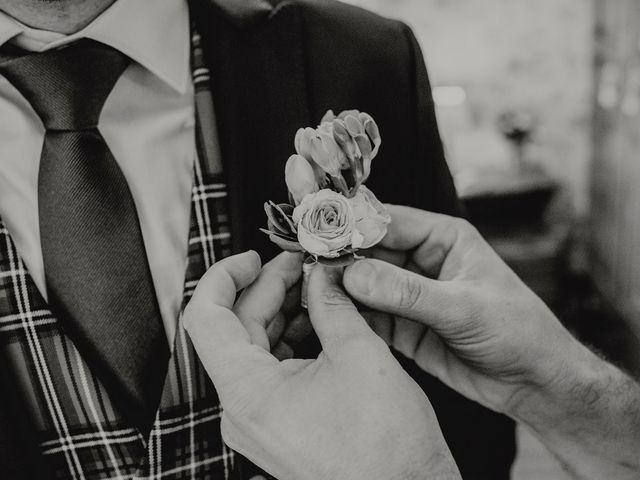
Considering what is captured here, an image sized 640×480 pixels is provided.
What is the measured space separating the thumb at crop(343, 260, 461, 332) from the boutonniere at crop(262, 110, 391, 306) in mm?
22

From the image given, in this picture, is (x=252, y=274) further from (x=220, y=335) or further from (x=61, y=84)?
(x=61, y=84)

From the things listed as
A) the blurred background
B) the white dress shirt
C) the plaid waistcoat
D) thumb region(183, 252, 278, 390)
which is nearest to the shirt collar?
the white dress shirt

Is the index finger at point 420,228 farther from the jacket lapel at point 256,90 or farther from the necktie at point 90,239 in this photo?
the necktie at point 90,239

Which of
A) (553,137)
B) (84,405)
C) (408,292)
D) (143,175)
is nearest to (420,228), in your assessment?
(408,292)

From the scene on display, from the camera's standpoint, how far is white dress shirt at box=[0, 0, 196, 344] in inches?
36.7

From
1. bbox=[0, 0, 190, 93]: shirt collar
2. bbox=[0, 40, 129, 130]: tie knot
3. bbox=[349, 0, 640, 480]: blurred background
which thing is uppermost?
bbox=[0, 0, 190, 93]: shirt collar

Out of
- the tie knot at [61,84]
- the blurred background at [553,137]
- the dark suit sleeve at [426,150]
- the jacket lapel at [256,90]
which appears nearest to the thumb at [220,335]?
the jacket lapel at [256,90]

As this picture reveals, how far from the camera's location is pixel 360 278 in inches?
30.8

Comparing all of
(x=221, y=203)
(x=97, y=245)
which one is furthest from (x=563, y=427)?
(x=97, y=245)

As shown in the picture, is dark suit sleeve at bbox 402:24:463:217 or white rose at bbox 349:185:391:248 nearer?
white rose at bbox 349:185:391:248

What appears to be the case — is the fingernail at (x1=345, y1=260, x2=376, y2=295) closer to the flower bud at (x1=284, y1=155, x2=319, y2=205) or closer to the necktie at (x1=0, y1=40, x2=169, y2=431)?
the flower bud at (x1=284, y1=155, x2=319, y2=205)

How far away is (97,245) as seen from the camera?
34.8 inches

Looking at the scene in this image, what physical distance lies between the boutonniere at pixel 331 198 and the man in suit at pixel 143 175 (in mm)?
177

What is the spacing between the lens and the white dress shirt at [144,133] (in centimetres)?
93
